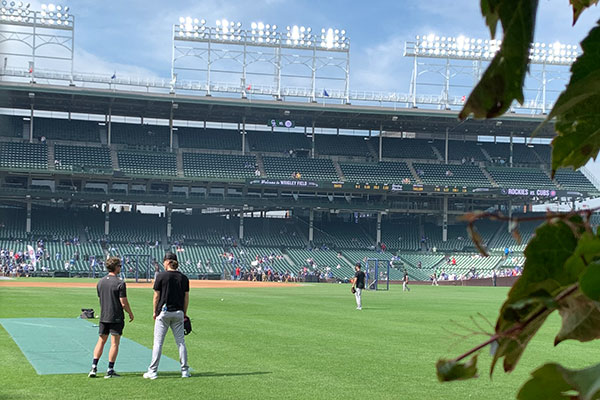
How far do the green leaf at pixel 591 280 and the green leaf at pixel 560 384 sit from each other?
69 millimetres

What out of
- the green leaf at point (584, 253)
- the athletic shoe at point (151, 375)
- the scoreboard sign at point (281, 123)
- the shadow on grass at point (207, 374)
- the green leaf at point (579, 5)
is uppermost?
the scoreboard sign at point (281, 123)

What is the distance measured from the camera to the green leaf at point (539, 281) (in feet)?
2.40

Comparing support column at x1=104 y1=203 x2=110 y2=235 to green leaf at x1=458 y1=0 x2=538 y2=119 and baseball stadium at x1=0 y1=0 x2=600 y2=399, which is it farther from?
green leaf at x1=458 y1=0 x2=538 y2=119

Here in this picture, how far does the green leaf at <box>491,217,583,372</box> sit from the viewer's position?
0.73 meters

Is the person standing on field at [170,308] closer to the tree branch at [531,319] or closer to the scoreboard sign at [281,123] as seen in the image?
the tree branch at [531,319]

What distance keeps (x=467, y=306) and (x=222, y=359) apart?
17.5 meters

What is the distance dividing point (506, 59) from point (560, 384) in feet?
1.03

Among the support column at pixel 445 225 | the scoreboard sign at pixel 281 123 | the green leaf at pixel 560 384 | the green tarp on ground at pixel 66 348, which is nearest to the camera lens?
the green leaf at pixel 560 384

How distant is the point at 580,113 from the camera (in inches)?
32.1

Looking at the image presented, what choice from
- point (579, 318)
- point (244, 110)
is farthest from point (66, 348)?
point (244, 110)

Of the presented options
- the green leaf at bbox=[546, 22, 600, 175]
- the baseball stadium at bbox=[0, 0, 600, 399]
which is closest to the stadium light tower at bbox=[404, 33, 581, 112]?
the baseball stadium at bbox=[0, 0, 600, 399]

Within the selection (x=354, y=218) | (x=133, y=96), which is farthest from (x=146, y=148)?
(x=354, y=218)

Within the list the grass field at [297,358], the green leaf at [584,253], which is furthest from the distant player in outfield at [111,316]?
the green leaf at [584,253]

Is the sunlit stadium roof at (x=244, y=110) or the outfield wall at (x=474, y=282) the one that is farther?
the sunlit stadium roof at (x=244, y=110)
